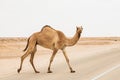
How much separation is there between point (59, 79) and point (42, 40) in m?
3.20

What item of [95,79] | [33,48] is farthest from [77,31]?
[95,79]

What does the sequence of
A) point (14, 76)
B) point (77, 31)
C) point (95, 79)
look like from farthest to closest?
point (77, 31) → point (14, 76) → point (95, 79)

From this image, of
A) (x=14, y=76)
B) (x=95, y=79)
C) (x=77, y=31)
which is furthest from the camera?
(x=77, y=31)

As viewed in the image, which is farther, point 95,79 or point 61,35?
point 61,35

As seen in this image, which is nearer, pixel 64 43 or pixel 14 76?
pixel 14 76

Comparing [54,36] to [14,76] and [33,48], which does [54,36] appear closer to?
[33,48]

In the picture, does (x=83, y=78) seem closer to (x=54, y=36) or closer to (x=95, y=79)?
(x=95, y=79)

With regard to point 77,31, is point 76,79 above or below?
below

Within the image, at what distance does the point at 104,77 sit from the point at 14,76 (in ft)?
12.2

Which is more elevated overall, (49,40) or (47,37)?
(47,37)

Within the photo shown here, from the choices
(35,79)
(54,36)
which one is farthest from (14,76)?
(54,36)

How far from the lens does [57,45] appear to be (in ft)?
61.7

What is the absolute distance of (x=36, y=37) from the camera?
19.0 m

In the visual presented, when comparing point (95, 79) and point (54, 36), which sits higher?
point (54, 36)
